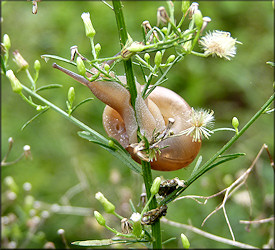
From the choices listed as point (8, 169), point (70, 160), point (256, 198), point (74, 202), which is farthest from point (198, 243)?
point (8, 169)

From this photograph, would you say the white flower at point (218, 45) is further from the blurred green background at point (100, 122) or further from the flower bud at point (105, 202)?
the blurred green background at point (100, 122)

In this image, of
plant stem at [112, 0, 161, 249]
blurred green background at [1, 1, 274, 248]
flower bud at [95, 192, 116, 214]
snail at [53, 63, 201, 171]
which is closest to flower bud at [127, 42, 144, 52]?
plant stem at [112, 0, 161, 249]

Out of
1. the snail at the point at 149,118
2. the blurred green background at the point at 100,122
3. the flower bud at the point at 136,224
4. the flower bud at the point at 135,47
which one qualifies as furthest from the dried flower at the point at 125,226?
the blurred green background at the point at 100,122

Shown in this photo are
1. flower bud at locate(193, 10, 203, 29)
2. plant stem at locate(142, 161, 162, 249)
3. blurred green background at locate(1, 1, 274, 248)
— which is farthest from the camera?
blurred green background at locate(1, 1, 274, 248)

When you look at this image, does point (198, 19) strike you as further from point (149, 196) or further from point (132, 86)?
point (149, 196)

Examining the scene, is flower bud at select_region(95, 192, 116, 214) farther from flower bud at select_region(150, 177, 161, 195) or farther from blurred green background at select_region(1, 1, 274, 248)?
blurred green background at select_region(1, 1, 274, 248)

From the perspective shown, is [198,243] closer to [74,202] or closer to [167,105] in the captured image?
[74,202]

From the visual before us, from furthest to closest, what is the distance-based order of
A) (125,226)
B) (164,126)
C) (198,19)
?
(164,126), (125,226), (198,19)

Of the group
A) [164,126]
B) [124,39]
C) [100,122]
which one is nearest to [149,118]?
[164,126]
